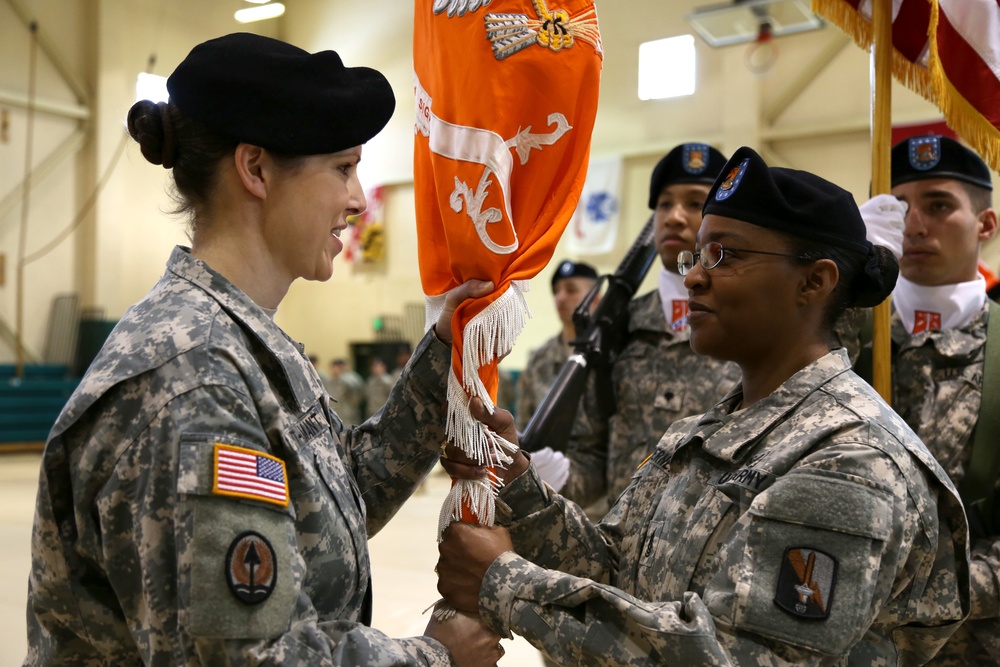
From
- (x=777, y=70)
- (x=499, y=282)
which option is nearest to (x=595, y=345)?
(x=499, y=282)

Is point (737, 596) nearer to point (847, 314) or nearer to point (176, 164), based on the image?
point (176, 164)

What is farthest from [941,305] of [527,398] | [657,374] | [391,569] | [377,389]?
[377,389]

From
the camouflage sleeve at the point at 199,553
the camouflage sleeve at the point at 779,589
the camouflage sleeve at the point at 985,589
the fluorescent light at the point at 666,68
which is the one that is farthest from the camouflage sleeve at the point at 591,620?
the fluorescent light at the point at 666,68

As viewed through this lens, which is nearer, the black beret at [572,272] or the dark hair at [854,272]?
the dark hair at [854,272]

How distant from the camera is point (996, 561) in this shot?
1991 mm

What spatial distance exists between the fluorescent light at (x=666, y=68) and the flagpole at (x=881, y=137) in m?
8.79

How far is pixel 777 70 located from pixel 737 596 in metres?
10.1

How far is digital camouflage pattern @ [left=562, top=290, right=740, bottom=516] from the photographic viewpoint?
2.74m

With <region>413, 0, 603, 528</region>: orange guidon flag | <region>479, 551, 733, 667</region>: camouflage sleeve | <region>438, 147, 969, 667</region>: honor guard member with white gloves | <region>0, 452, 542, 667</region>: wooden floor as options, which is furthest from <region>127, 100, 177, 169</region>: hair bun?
<region>0, 452, 542, 667</region>: wooden floor

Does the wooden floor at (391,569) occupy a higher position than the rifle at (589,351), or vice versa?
the rifle at (589,351)

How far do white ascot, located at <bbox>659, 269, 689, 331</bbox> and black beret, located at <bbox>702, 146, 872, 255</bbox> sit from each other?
1.24m

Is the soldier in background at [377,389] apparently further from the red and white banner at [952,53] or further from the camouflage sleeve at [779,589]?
the camouflage sleeve at [779,589]

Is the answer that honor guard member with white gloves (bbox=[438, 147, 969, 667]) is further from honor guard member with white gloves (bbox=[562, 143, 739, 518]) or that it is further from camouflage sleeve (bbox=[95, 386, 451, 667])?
honor guard member with white gloves (bbox=[562, 143, 739, 518])

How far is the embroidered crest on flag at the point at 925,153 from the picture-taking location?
8.01 ft
